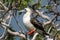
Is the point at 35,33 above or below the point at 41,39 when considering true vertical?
above

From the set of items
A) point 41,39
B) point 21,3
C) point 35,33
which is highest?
point 21,3

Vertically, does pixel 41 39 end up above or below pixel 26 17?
below

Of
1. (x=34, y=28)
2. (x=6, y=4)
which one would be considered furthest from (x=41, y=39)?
(x=6, y=4)

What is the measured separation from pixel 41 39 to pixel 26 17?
884 mm

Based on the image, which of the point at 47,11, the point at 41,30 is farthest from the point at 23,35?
the point at 47,11

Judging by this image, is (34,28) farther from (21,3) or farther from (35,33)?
(21,3)

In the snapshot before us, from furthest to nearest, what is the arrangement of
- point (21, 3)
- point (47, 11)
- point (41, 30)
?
point (47, 11)
point (21, 3)
point (41, 30)

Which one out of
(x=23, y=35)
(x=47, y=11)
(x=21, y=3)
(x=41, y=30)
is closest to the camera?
(x=23, y=35)

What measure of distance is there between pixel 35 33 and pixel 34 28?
228mm

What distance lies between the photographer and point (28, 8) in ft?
22.7

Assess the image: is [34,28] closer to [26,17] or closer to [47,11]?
[26,17]

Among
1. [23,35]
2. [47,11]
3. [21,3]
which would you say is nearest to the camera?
[23,35]

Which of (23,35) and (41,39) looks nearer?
(23,35)

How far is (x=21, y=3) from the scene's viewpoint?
6898mm
